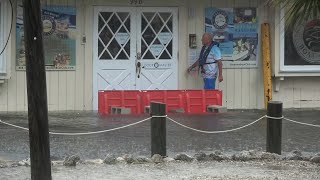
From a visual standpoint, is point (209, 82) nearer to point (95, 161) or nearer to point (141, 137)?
point (141, 137)

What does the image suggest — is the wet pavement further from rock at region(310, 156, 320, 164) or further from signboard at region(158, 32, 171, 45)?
signboard at region(158, 32, 171, 45)

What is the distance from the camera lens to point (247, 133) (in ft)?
36.4

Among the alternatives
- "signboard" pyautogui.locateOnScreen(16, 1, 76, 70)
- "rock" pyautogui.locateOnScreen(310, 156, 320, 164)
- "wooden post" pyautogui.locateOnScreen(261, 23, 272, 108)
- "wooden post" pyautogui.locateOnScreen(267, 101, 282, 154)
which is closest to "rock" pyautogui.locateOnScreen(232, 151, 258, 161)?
"wooden post" pyautogui.locateOnScreen(267, 101, 282, 154)

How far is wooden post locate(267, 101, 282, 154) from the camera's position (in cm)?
884

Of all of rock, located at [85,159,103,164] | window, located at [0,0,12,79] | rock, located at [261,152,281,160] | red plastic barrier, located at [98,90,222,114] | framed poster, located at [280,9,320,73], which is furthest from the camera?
framed poster, located at [280,9,320,73]

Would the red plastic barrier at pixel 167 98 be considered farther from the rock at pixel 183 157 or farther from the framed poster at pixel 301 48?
the rock at pixel 183 157

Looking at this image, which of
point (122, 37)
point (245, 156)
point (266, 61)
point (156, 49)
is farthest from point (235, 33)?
point (245, 156)

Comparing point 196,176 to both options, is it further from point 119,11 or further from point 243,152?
point 119,11

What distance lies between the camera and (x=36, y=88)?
6.30 metres

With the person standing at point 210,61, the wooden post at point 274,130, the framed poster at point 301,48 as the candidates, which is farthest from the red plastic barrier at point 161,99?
the wooden post at point 274,130

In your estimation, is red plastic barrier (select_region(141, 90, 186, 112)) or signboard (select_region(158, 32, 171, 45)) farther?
signboard (select_region(158, 32, 171, 45))

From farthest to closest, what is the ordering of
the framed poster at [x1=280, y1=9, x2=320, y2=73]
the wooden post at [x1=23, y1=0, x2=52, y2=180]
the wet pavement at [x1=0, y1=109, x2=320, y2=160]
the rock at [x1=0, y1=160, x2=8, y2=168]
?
the framed poster at [x1=280, y1=9, x2=320, y2=73] → the wet pavement at [x1=0, y1=109, x2=320, y2=160] → the rock at [x1=0, y1=160, x2=8, y2=168] → the wooden post at [x1=23, y1=0, x2=52, y2=180]

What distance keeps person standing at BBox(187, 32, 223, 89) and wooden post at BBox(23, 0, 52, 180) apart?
26.5 ft

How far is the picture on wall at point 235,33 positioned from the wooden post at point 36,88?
864cm
